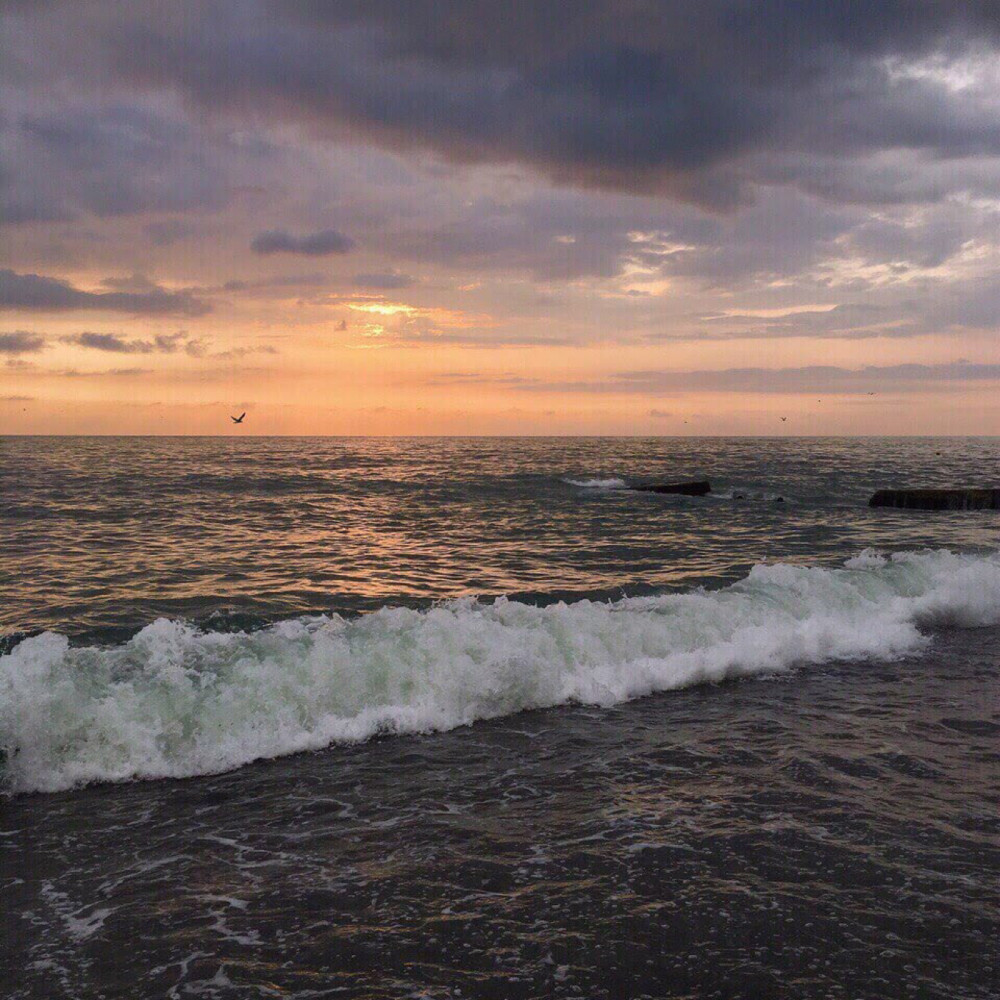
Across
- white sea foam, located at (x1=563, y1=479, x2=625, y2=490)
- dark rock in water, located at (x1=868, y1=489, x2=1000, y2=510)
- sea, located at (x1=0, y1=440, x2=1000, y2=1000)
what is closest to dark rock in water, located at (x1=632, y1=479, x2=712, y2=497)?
white sea foam, located at (x1=563, y1=479, x2=625, y2=490)

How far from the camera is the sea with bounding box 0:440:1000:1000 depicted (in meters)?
5.58

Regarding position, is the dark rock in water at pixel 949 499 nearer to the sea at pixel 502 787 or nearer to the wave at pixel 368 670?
the sea at pixel 502 787

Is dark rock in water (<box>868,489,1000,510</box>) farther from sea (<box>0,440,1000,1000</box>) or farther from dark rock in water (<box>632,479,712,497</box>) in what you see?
A: sea (<box>0,440,1000,1000</box>)

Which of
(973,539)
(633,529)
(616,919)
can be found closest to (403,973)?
(616,919)

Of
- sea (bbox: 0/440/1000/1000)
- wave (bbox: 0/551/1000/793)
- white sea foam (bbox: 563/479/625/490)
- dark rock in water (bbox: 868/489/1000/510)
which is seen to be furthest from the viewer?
white sea foam (bbox: 563/479/625/490)

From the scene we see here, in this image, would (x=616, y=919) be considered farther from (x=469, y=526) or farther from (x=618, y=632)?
(x=469, y=526)

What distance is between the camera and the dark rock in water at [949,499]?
121 ft

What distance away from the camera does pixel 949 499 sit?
121 ft

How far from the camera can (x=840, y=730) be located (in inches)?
389

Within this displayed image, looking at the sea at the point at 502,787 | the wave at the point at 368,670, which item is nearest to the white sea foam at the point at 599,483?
the sea at the point at 502,787

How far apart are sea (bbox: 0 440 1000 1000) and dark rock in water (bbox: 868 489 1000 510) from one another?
1946 cm

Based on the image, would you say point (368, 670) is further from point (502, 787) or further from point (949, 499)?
point (949, 499)

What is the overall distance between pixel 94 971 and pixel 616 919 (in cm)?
379

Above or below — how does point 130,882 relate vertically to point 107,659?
below
